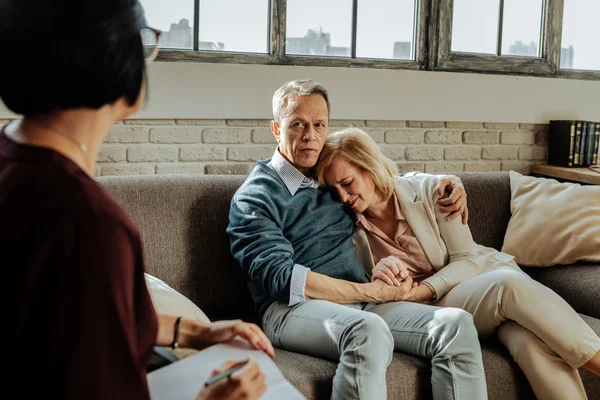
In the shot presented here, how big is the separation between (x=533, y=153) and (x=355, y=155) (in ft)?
5.52

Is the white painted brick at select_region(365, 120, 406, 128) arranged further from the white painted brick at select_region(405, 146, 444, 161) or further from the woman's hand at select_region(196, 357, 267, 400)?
the woman's hand at select_region(196, 357, 267, 400)

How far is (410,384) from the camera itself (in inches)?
81.7

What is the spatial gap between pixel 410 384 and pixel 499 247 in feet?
3.30

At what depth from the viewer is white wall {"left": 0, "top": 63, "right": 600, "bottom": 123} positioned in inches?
118

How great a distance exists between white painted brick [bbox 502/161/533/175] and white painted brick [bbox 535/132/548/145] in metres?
0.12

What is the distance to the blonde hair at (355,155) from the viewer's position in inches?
94.1

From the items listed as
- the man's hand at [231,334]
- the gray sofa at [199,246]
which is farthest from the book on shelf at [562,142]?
the man's hand at [231,334]

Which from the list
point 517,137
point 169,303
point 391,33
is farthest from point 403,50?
point 169,303

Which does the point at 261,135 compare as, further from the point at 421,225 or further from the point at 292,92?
the point at 421,225

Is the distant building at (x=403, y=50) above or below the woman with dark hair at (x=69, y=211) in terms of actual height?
above

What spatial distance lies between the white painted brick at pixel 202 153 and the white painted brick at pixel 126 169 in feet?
0.47

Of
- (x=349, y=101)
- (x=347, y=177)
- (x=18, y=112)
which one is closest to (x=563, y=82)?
(x=349, y=101)

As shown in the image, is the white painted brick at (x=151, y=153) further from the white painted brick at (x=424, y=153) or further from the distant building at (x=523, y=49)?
the distant building at (x=523, y=49)

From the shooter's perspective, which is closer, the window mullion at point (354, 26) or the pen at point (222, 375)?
the pen at point (222, 375)
